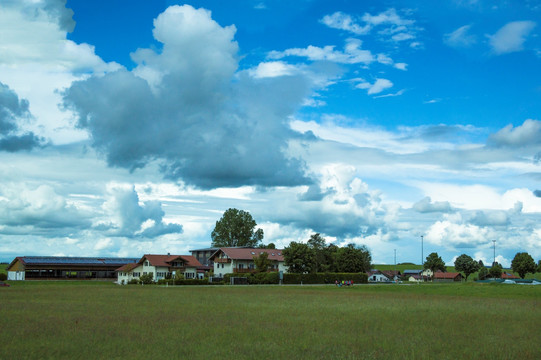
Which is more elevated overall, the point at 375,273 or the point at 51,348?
the point at 51,348

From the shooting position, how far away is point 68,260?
122 metres

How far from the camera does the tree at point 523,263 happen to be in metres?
150

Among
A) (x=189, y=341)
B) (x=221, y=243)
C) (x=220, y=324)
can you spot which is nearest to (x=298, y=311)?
(x=220, y=324)

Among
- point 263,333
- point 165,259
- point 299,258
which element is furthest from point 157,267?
point 263,333

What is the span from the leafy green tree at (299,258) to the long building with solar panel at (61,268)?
153ft

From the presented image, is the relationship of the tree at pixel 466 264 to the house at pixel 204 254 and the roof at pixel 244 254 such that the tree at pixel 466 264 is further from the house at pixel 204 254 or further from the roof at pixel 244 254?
the house at pixel 204 254

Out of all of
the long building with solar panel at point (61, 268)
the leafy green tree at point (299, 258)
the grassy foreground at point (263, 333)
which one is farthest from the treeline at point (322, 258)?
the grassy foreground at point (263, 333)

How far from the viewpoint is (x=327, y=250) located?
472 feet

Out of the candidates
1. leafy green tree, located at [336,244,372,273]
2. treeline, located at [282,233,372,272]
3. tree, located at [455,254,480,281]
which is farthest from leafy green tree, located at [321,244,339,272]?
tree, located at [455,254,480,281]

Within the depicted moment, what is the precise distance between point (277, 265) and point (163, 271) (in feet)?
→ 84.7

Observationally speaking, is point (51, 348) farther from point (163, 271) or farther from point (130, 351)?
point (163, 271)

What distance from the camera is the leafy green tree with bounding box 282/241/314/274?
105125mm

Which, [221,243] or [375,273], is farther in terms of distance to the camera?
[375,273]

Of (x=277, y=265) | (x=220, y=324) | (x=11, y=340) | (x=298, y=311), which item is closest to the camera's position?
(x=11, y=340)
